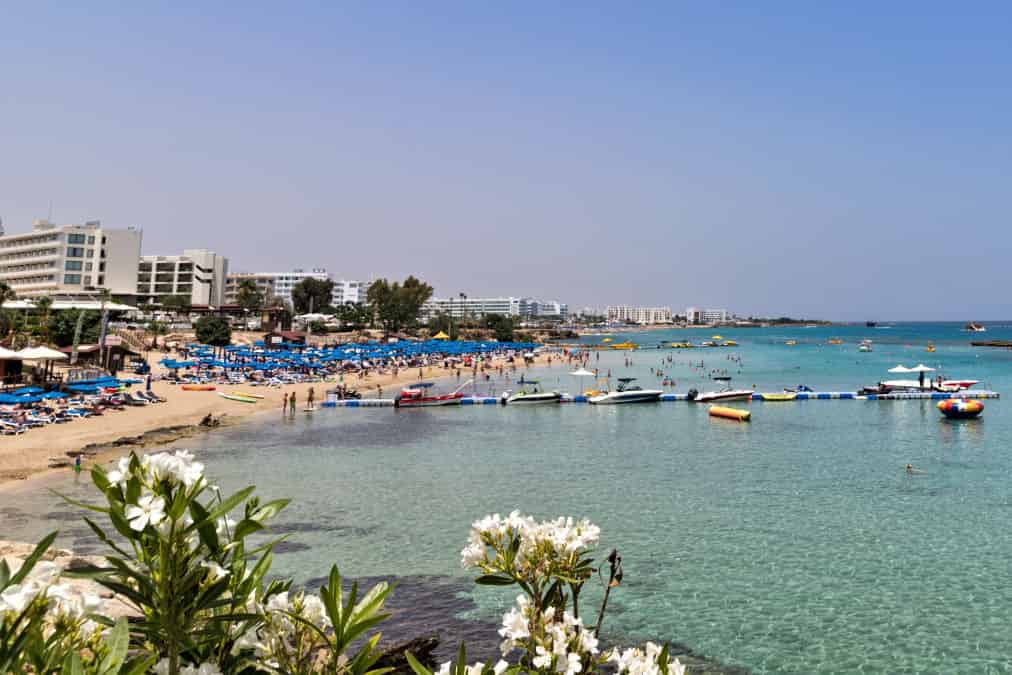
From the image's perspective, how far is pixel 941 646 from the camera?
1280 centimetres

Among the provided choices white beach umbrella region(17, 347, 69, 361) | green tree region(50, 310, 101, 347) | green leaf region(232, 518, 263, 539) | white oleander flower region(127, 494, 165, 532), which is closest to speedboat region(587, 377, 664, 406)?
white beach umbrella region(17, 347, 69, 361)

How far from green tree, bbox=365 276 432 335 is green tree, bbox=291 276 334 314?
10519mm

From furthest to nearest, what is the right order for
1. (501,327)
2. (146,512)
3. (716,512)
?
(501,327) < (716,512) < (146,512)

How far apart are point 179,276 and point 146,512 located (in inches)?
5160

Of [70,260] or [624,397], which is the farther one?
[70,260]

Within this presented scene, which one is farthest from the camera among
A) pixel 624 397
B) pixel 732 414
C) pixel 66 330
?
pixel 66 330

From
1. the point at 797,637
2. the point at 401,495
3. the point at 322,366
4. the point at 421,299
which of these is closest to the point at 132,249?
the point at 322,366

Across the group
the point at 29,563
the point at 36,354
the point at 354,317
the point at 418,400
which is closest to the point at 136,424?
the point at 36,354

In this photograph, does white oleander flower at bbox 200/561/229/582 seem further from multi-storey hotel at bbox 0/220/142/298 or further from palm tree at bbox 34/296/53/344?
multi-storey hotel at bbox 0/220/142/298

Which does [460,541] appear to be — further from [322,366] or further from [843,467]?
[322,366]

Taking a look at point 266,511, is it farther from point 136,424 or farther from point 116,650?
point 136,424

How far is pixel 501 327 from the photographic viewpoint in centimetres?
15200

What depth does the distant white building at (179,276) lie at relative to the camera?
11769 centimetres

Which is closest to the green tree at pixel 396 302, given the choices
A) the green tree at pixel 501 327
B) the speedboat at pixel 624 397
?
the green tree at pixel 501 327
